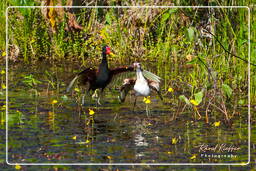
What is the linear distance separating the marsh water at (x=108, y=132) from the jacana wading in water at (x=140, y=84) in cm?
22

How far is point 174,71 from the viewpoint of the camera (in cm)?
1166

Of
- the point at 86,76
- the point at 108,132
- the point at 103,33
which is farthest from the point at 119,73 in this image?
the point at 103,33

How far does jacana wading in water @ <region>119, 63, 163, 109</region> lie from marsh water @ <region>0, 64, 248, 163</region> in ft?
0.73

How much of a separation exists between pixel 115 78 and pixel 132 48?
3330mm

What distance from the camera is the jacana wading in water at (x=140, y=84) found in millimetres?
9344

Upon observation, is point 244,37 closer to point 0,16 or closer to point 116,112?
point 116,112

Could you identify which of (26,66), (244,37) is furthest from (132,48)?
(244,37)

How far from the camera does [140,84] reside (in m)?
9.34

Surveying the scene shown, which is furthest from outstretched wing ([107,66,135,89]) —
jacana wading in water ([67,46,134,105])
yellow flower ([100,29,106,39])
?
yellow flower ([100,29,106,39])

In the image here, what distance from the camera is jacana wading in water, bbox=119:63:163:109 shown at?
30.7ft

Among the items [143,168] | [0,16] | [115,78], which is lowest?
[143,168]

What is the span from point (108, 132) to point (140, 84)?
44.9 inches

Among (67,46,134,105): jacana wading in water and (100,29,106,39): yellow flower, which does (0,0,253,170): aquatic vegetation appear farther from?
(67,46,134,105): jacana wading in water

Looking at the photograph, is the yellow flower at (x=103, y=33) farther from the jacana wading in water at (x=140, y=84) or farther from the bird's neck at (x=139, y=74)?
the bird's neck at (x=139, y=74)
